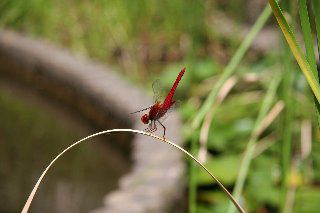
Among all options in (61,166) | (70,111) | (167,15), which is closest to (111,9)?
(167,15)

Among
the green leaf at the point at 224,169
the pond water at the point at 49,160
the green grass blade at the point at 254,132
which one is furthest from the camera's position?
the pond water at the point at 49,160

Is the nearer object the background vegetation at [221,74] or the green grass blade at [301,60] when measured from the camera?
the green grass blade at [301,60]

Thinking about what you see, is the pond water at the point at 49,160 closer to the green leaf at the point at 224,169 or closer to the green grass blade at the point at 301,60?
the green leaf at the point at 224,169

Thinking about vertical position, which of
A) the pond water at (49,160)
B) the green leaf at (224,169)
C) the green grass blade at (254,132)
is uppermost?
the pond water at (49,160)

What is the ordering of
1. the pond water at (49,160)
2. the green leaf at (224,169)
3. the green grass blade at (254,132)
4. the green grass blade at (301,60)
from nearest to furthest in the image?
the green grass blade at (301,60)
the green grass blade at (254,132)
the green leaf at (224,169)
the pond water at (49,160)

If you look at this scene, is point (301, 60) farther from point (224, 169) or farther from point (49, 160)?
point (49, 160)

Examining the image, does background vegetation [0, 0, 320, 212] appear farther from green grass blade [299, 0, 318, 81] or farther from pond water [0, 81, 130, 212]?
pond water [0, 81, 130, 212]

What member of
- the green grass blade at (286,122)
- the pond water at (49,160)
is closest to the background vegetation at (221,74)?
the green grass blade at (286,122)
